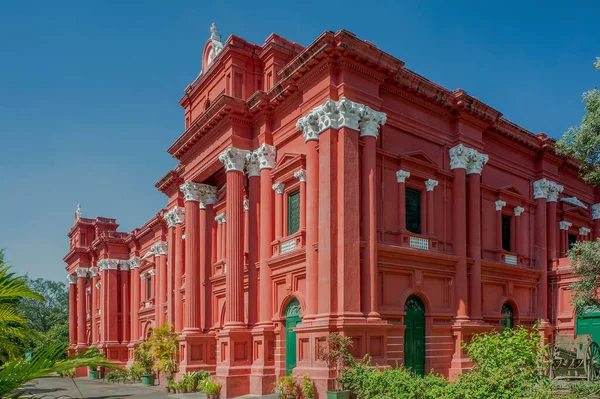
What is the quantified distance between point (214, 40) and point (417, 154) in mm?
9973

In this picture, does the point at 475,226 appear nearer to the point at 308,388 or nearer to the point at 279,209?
the point at 279,209

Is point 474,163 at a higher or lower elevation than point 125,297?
higher

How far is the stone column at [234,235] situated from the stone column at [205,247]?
3.09m

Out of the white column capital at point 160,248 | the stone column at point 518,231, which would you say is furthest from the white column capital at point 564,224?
the white column capital at point 160,248

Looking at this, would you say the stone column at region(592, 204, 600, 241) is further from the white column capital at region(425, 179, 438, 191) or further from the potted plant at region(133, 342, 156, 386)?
the potted plant at region(133, 342, 156, 386)

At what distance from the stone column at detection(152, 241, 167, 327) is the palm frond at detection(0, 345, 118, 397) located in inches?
1033

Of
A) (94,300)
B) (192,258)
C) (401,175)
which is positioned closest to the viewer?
(401,175)

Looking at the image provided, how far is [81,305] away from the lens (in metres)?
45.1

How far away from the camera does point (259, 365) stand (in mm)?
18062

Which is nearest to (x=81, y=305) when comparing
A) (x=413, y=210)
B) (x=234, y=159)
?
(x=234, y=159)

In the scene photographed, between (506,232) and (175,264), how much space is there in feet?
48.5

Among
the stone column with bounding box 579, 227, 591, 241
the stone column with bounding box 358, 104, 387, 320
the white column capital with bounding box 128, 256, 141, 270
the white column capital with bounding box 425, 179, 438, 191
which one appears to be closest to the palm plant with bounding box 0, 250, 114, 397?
the stone column with bounding box 358, 104, 387, 320

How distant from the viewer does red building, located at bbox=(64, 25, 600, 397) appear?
50.6ft

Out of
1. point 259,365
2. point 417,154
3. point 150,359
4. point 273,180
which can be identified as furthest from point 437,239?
point 150,359
